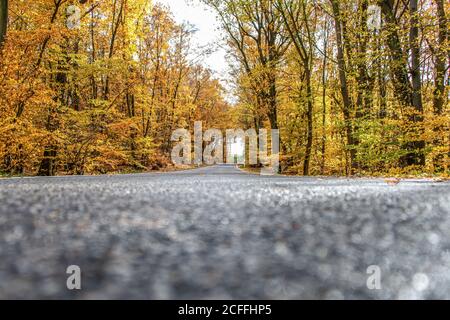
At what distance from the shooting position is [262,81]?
21953 millimetres

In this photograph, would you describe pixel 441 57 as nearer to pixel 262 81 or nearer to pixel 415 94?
pixel 415 94

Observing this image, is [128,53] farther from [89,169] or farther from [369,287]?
[369,287]

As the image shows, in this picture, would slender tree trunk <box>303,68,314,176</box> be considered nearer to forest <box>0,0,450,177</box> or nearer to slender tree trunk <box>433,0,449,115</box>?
forest <box>0,0,450,177</box>

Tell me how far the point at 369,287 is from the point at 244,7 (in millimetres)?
23227

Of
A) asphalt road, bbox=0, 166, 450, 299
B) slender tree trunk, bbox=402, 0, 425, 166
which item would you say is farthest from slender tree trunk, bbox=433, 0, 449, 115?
asphalt road, bbox=0, 166, 450, 299

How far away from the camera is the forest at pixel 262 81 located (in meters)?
11.9

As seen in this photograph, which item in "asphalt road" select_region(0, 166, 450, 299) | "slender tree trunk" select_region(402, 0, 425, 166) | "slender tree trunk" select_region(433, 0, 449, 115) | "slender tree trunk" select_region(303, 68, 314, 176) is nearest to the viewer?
"asphalt road" select_region(0, 166, 450, 299)

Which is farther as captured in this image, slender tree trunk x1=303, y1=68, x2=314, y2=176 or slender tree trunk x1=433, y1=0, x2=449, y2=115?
slender tree trunk x1=303, y1=68, x2=314, y2=176

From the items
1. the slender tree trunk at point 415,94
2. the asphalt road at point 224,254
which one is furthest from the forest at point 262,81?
the asphalt road at point 224,254

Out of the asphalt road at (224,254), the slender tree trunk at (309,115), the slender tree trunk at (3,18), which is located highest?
the slender tree trunk at (3,18)

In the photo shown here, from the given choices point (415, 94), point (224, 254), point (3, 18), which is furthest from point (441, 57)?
point (3, 18)

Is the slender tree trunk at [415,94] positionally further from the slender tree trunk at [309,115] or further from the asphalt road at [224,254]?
the asphalt road at [224,254]

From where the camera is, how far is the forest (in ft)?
39.2

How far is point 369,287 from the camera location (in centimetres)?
103
